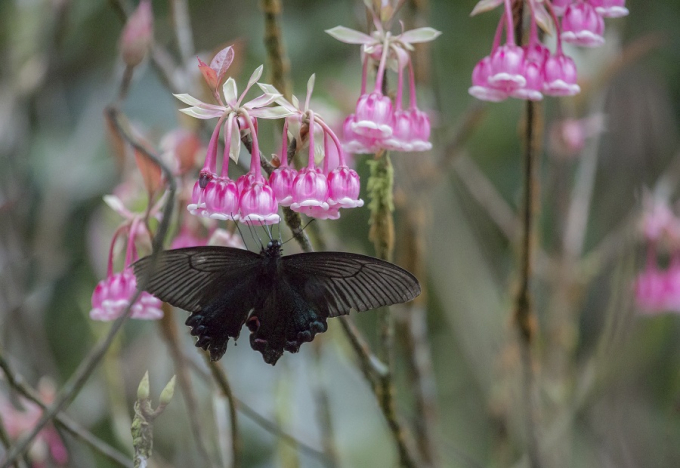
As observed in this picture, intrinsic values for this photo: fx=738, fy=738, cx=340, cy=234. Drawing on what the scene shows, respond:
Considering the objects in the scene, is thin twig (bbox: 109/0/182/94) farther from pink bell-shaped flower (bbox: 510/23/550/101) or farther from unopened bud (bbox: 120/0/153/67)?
pink bell-shaped flower (bbox: 510/23/550/101)

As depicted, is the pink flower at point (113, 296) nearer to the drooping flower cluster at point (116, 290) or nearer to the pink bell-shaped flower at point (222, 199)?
the drooping flower cluster at point (116, 290)

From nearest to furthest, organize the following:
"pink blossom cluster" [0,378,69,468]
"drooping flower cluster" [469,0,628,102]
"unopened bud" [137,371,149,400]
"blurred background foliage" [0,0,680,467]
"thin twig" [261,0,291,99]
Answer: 1. "unopened bud" [137,371,149,400]
2. "drooping flower cluster" [469,0,628,102]
3. "thin twig" [261,0,291,99]
4. "pink blossom cluster" [0,378,69,468]
5. "blurred background foliage" [0,0,680,467]

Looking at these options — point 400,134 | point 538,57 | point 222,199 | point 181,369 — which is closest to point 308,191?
point 222,199

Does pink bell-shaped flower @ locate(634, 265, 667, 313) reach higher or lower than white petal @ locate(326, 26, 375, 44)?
lower

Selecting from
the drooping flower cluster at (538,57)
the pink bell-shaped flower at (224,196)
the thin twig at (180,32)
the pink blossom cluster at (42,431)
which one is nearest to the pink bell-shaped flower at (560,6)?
the drooping flower cluster at (538,57)

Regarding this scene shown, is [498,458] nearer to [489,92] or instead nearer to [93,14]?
[489,92]

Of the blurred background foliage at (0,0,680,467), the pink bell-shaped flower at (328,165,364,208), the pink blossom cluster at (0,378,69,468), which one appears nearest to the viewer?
the pink bell-shaped flower at (328,165,364,208)

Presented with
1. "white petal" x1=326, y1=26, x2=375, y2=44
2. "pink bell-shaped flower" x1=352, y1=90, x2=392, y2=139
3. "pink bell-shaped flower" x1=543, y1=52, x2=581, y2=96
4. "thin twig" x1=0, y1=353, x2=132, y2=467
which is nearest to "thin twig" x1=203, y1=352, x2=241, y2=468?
"thin twig" x1=0, y1=353, x2=132, y2=467
